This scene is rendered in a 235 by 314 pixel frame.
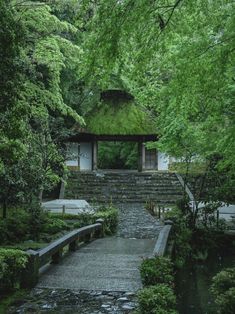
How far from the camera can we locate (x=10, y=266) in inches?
288

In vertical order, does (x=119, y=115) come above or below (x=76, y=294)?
above

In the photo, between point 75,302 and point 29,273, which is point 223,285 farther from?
point 29,273

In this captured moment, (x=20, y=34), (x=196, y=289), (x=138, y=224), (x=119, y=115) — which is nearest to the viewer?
(x=20, y=34)

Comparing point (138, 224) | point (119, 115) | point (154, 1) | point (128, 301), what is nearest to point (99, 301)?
point (128, 301)

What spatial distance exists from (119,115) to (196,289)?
23303 millimetres

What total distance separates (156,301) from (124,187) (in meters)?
22.7

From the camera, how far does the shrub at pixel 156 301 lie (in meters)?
5.91

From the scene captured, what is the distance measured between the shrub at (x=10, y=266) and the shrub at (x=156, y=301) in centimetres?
232

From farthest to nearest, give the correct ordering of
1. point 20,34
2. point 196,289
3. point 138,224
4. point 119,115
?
1. point 119,115
2. point 138,224
3. point 196,289
4. point 20,34

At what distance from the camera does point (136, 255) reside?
38.1 feet

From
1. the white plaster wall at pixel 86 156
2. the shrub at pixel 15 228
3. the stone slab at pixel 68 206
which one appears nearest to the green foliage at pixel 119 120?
the white plaster wall at pixel 86 156

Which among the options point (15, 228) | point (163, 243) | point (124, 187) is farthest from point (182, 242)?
point (124, 187)

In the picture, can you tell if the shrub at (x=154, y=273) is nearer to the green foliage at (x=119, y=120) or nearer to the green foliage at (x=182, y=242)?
the green foliage at (x=182, y=242)

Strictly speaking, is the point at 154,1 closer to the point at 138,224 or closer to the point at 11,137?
the point at 11,137
